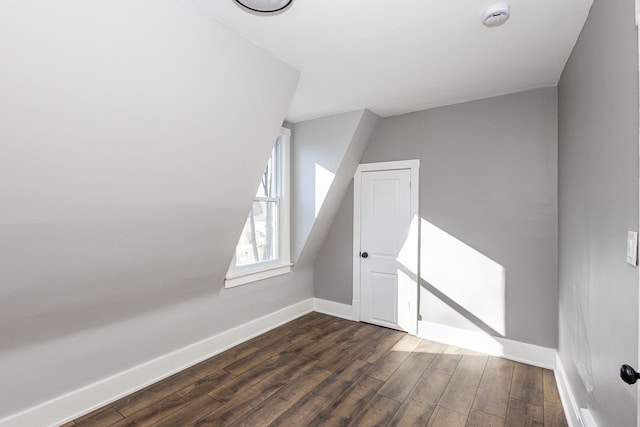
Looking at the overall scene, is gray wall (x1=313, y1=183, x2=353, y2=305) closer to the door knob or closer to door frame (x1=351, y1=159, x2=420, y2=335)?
door frame (x1=351, y1=159, x2=420, y2=335)

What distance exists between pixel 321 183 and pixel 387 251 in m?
1.12

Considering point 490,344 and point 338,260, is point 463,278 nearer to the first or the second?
point 490,344

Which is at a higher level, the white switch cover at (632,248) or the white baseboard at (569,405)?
the white switch cover at (632,248)

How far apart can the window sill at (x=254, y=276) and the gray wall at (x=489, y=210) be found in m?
1.63

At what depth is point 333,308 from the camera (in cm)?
421

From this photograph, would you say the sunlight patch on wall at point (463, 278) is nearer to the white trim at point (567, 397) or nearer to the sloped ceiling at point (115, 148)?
the white trim at point (567, 397)

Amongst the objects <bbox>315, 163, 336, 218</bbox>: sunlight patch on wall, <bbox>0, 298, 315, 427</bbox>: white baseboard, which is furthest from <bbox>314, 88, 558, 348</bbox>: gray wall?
<bbox>0, 298, 315, 427</bbox>: white baseboard

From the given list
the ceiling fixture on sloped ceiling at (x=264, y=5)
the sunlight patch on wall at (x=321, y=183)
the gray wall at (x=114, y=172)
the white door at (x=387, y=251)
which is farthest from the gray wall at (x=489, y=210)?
the ceiling fixture on sloped ceiling at (x=264, y=5)

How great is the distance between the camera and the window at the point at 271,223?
3.65 m

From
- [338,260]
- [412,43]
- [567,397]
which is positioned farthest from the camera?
[338,260]

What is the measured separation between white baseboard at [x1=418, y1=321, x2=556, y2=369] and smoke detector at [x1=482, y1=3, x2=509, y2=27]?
106 inches

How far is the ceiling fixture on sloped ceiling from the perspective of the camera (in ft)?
5.15

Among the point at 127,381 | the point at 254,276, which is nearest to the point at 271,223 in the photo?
the point at 254,276

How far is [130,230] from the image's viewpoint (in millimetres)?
2066
